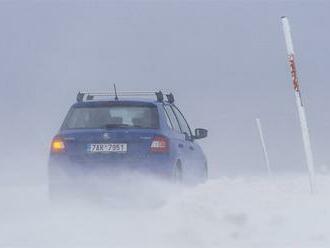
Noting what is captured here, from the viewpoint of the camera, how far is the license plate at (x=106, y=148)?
11.0 meters

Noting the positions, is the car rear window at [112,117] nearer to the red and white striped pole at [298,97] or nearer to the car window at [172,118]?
the car window at [172,118]

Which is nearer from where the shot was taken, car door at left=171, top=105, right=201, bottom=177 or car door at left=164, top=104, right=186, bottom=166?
car door at left=164, top=104, right=186, bottom=166

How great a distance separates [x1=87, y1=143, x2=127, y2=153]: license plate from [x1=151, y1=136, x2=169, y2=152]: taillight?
1.25 feet

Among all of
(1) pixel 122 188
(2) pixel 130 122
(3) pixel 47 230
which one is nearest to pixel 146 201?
(1) pixel 122 188

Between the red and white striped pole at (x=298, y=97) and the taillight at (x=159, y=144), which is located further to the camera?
the taillight at (x=159, y=144)

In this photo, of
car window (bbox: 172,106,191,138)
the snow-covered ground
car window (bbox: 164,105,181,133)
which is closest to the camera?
the snow-covered ground

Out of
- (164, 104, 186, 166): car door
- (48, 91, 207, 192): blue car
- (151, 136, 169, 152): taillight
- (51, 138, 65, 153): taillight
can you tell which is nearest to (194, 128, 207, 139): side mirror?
(164, 104, 186, 166): car door

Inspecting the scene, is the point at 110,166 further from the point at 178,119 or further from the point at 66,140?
the point at 178,119

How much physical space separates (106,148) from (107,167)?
25 cm

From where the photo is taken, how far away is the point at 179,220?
9047 millimetres

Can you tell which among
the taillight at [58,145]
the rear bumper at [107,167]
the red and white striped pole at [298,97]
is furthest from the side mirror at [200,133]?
the taillight at [58,145]

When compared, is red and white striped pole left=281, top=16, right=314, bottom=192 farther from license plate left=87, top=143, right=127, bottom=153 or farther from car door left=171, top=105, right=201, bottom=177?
license plate left=87, top=143, right=127, bottom=153

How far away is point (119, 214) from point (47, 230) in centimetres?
149

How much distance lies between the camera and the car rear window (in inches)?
445
